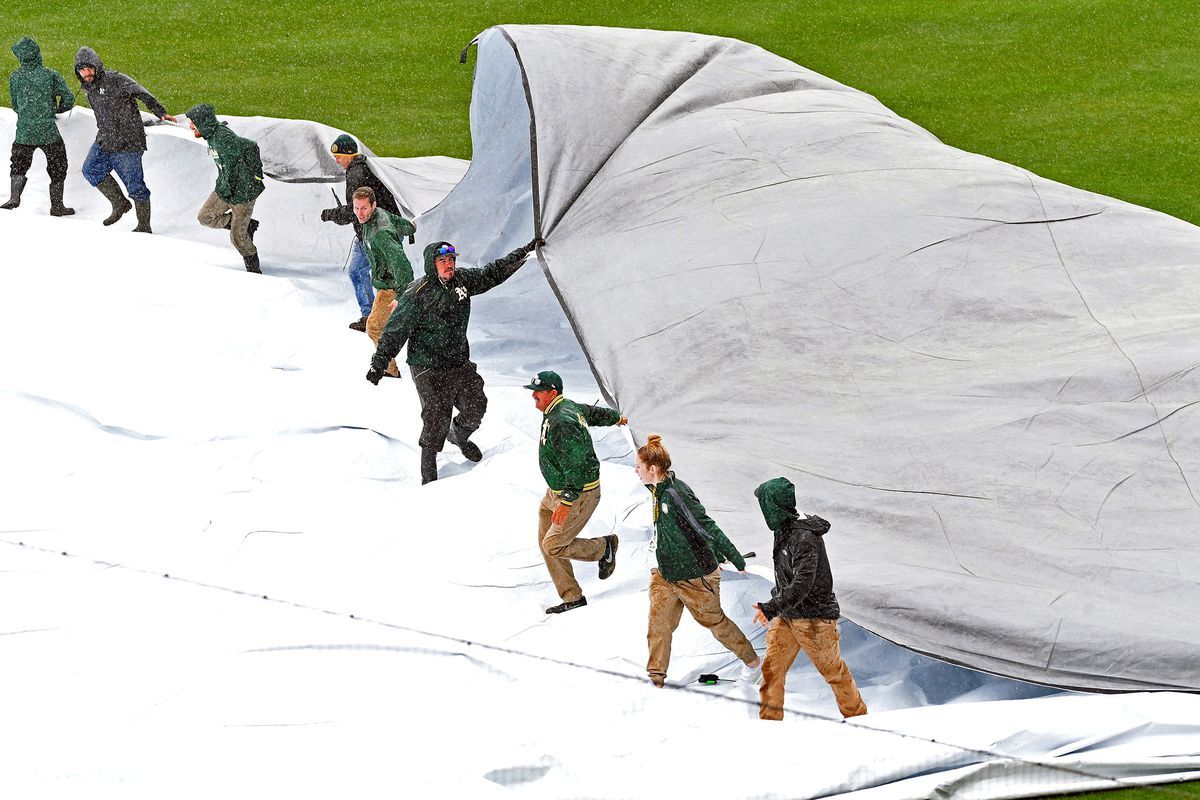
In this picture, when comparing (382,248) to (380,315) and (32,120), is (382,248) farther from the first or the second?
(32,120)

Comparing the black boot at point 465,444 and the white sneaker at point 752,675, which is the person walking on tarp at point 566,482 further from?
the black boot at point 465,444

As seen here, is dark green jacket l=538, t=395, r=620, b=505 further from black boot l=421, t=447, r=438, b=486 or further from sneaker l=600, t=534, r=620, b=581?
black boot l=421, t=447, r=438, b=486

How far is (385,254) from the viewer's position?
432 inches

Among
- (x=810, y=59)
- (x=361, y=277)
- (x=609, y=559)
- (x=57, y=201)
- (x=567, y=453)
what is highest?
(x=810, y=59)

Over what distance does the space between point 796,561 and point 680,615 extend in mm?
834

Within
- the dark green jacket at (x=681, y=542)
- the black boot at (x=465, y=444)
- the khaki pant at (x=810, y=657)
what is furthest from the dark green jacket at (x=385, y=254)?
the khaki pant at (x=810, y=657)

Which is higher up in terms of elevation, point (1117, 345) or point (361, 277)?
point (1117, 345)

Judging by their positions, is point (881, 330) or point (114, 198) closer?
point (881, 330)

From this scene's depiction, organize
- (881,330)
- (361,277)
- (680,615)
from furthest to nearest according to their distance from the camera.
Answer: (361,277)
(881,330)
(680,615)

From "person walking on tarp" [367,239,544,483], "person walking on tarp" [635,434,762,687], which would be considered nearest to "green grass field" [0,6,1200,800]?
"person walking on tarp" [367,239,544,483]

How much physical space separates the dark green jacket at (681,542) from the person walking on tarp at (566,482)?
0.96 m

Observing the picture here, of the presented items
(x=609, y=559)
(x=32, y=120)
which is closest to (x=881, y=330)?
(x=609, y=559)

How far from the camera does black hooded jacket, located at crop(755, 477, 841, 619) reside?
6938mm

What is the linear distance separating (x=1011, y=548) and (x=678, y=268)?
3585 millimetres
